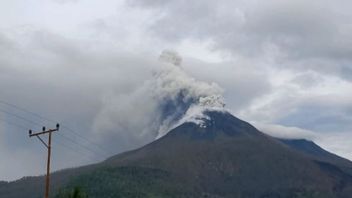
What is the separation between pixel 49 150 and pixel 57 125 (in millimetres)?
2710

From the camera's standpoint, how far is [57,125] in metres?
65.6

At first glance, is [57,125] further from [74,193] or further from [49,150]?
[74,193]

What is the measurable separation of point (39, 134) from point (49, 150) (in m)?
2.40

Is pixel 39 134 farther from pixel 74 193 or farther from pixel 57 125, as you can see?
pixel 74 193

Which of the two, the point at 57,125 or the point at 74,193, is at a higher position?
the point at 57,125

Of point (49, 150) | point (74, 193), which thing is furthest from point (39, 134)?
point (74, 193)

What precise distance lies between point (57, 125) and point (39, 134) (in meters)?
2.91

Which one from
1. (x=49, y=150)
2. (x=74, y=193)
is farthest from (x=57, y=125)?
(x=74, y=193)

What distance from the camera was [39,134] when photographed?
6731 centimetres

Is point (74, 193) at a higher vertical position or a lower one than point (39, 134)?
lower

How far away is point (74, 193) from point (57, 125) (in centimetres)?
783

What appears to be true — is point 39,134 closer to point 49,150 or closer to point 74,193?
point 49,150

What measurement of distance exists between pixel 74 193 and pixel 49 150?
5674mm
